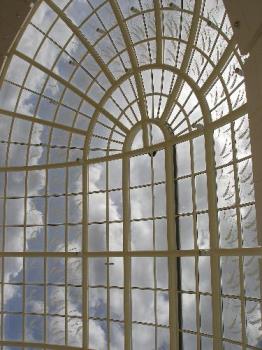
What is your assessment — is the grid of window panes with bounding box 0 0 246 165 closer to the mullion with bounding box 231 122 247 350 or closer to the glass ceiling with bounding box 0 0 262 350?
the glass ceiling with bounding box 0 0 262 350

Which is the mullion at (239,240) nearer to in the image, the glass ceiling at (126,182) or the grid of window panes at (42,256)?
the glass ceiling at (126,182)

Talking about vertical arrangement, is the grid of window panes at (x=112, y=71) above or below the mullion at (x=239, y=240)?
above

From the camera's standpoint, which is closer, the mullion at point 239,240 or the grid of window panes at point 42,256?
the mullion at point 239,240

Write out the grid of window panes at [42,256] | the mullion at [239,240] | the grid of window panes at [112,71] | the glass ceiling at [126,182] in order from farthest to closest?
the grid of window panes at [42,256] < the grid of window panes at [112,71] < the glass ceiling at [126,182] < the mullion at [239,240]

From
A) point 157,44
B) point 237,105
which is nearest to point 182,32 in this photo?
point 157,44

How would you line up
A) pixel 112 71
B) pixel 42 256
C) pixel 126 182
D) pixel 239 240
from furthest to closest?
pixel 42 256 → pixel 126 182 → pixel 112 71 → pixel 239 240

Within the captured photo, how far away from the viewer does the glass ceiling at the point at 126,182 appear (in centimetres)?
1889

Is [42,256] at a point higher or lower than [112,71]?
lower

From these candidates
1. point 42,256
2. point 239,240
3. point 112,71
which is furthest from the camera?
point 42,256

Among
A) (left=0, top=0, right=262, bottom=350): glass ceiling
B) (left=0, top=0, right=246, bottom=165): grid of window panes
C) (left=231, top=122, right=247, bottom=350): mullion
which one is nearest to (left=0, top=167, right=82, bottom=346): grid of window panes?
(left=0, top=0, right=262, bottom=350): glass ceiling

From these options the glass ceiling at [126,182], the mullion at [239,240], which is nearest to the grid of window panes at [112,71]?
the glass ceiling at [126,182]

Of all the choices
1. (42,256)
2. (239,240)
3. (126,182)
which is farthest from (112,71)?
(239,240)

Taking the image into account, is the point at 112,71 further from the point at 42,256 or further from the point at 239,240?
the point at 239,240

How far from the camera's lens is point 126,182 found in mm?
24031
